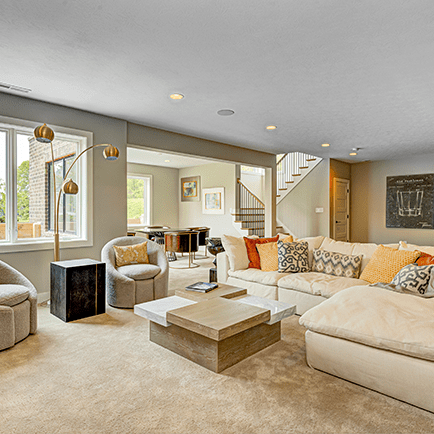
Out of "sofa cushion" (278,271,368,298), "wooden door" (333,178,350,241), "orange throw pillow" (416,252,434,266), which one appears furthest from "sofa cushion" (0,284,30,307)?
"wooden door" (333,178,350,241)

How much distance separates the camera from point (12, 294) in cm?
280

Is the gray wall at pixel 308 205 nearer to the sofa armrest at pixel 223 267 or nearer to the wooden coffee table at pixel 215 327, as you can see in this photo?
the sofa armrest at pixel 223 267

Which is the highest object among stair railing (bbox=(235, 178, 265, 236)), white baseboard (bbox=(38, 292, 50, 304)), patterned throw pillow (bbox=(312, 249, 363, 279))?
stair railing (bbox=(235, 178, 265, 236))

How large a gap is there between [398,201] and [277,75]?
642 centimetres

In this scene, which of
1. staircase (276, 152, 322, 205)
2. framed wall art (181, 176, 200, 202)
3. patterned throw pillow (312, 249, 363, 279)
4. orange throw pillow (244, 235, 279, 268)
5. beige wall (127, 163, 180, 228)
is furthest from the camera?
framed wall art (181, 176, 200, 202)

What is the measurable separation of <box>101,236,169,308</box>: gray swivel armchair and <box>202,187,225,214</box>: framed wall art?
16.4 feet

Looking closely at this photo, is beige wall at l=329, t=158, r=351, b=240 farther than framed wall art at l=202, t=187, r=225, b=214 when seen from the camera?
No

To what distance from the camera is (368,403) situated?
195 centimetres

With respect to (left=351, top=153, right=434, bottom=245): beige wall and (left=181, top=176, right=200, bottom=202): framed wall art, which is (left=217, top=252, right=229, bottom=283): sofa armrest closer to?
(left=181, top=176, right=200, bottom=202): framed wall art

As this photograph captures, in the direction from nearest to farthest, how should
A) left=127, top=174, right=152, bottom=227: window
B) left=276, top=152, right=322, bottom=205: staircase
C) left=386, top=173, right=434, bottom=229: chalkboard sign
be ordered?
left=386, top=173, right=434, bottom=229: chalkboard sign, left=276, top=152, right=322, bottom=205: staircase, left=127, top=174, right=152, bottom=227: window

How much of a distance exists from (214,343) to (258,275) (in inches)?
67.2

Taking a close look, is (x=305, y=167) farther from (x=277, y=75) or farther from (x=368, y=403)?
(x=368, y=403)

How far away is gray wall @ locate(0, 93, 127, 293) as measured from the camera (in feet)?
12.8

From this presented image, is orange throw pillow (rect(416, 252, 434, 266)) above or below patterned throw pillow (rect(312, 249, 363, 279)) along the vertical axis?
above
